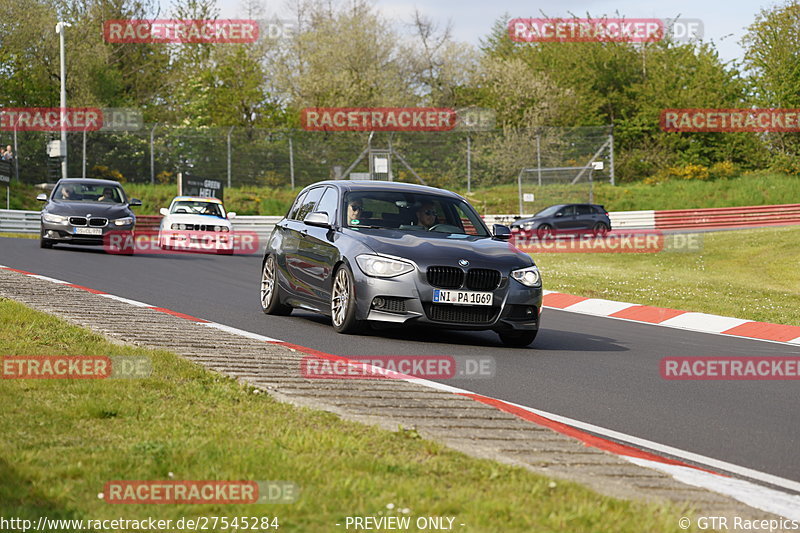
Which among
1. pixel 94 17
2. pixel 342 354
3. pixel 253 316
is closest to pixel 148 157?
pixel 94 17

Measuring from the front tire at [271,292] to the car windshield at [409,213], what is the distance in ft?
4.85

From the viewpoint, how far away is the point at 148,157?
43250 mm

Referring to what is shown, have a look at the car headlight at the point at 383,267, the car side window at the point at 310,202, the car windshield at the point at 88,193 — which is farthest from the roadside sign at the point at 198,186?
the car headlight at the point at 383,267

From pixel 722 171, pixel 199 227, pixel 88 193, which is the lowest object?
pixel 199 227

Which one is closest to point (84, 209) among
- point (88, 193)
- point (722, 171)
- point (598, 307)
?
point (88, 193)

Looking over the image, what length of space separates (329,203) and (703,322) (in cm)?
594

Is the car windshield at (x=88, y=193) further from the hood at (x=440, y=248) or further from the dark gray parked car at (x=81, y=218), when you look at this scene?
the hood at (x=440, y=248)

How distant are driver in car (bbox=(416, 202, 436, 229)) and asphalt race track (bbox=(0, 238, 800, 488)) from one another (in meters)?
1.16

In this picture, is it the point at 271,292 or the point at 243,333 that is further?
the point at 271,292

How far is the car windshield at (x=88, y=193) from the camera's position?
25.0 metres

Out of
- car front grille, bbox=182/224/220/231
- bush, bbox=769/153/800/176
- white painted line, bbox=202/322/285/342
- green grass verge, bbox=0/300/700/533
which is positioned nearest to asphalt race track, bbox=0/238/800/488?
white painted line, bbox=202/322/285/342

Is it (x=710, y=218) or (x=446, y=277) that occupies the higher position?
(x=710, y=218)

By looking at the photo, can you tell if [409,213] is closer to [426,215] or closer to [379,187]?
[426,215]

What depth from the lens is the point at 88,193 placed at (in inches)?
992
